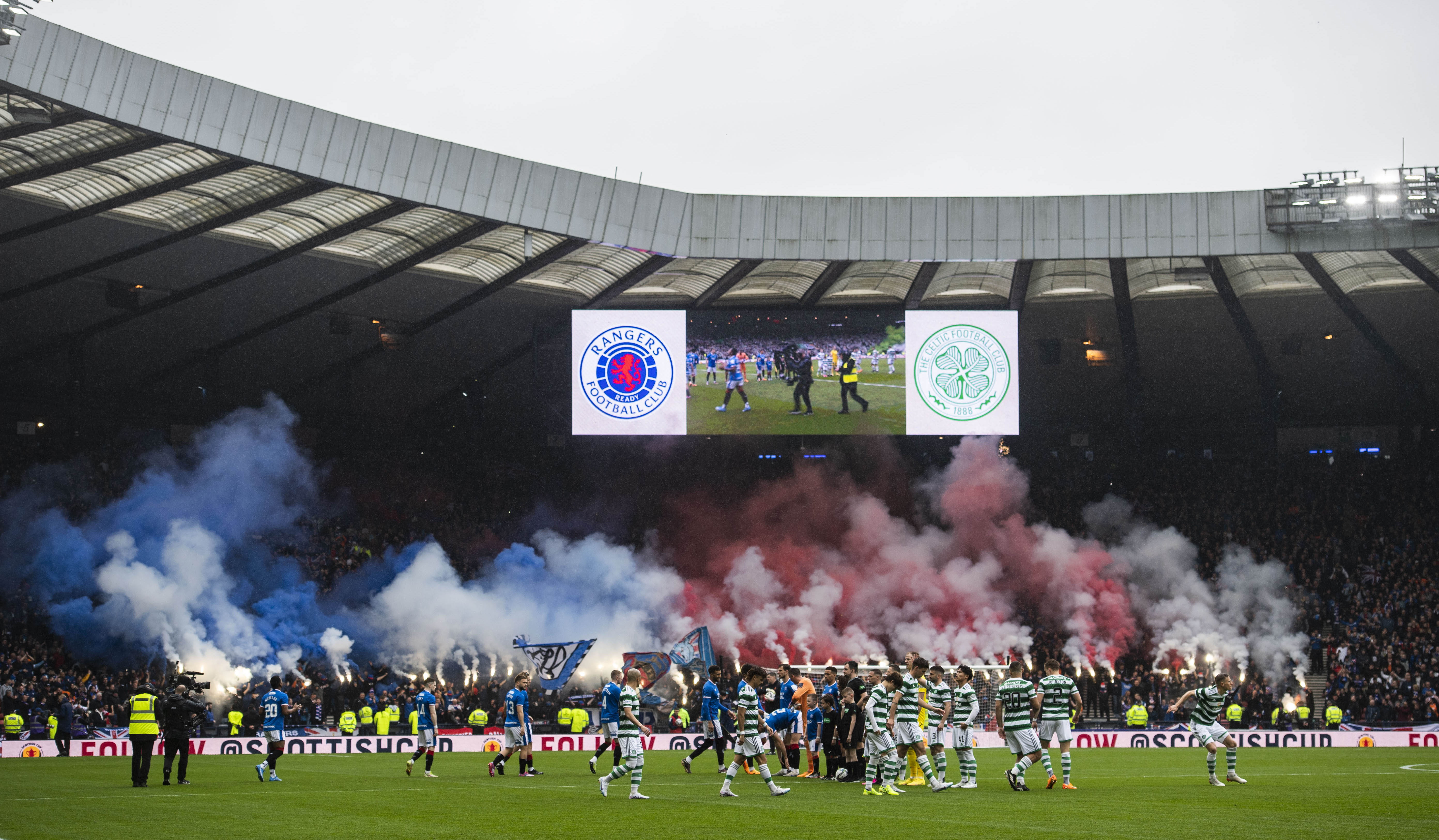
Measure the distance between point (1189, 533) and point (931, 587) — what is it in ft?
29.2

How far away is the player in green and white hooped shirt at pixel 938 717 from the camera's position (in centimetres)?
1720

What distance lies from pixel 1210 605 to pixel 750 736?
2859cm

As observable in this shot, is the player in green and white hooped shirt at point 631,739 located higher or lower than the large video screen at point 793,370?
lower

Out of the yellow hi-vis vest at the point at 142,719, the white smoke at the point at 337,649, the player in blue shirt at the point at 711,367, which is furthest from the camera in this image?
the white smoke at the point at 337,649

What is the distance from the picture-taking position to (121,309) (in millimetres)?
36562

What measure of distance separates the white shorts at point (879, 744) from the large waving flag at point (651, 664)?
19.3 m

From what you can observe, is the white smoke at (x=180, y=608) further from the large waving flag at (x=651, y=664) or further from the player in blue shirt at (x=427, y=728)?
the player in blue shirt at (x=427, y=728)

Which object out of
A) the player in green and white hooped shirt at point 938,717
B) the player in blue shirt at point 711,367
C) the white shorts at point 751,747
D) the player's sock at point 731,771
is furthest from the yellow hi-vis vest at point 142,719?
the player in blue shirt at point 711,367

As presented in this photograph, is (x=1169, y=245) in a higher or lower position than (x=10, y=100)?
higher

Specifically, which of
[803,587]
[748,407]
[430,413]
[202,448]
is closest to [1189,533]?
[803,587]

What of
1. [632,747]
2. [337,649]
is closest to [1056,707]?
[632,747]

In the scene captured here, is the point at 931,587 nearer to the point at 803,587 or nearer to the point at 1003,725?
the point at 803,587

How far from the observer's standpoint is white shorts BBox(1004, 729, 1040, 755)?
54.6 feet

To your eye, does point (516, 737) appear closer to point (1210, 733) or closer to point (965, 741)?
point (965, 741)
